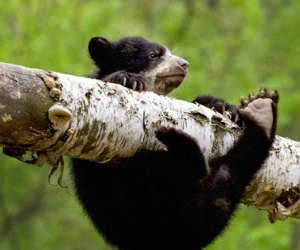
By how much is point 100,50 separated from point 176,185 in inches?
72.1

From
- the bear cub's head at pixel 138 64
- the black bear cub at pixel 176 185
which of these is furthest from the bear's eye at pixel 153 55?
the black bear cub at pixel 176 185

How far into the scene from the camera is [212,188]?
19.1ft

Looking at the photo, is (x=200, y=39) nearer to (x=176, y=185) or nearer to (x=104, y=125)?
(x=176, y=185)

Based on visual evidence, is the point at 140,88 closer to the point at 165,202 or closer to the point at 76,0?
the point at 165,202

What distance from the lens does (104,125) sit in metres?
5.16

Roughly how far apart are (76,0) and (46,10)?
663 mm

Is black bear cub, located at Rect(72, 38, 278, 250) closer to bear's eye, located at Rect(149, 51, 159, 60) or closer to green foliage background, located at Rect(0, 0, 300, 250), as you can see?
bear's eye, located at Rect(149, 51, 159, 60)

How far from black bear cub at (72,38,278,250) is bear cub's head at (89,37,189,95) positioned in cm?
94

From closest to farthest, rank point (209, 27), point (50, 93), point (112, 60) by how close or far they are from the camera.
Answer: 1. point (50, 93)
2. point (112, 60)
3. point (209, 27)

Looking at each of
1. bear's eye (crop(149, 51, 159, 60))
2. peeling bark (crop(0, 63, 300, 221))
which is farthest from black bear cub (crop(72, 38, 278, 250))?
bear's eye (crop(149, 51, 159, 60))

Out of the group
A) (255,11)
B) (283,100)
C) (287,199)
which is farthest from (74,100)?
(255,11)

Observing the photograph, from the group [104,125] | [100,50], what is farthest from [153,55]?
[104,125]

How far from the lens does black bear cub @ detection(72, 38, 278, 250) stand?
5.66m

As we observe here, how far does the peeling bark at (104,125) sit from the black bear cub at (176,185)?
0.11m
